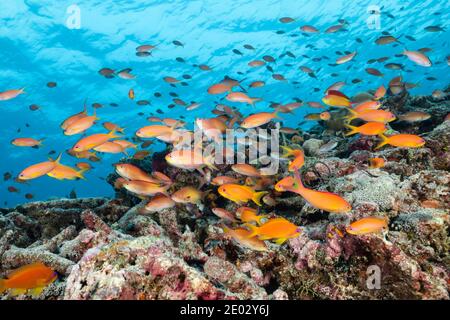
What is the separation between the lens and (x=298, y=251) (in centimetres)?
377

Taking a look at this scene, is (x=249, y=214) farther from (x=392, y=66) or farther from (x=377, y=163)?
(x=392, y=66)

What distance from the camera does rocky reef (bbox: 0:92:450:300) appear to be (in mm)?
2621

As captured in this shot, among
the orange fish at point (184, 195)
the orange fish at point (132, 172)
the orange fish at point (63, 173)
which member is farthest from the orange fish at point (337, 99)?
the orange fish at point (63, 173)

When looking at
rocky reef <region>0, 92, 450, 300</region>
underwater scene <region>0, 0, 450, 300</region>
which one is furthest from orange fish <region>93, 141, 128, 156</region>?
rocky reef <region>0, 92, 450, 300</region>

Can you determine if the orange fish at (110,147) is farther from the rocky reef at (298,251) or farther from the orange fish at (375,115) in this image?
the orange fish at (375,115)

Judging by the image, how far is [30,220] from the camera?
20.3 ft

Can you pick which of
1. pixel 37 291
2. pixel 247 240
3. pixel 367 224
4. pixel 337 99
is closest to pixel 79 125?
pixel 37 291

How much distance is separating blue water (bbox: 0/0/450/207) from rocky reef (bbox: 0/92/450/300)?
14892 millimetres

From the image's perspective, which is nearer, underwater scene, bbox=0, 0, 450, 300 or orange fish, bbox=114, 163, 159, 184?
underwater scene, bbox=0, 0, 450, 300

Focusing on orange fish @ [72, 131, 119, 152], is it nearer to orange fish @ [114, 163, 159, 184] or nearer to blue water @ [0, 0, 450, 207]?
orange fish @ [114, 163, 159, 184]

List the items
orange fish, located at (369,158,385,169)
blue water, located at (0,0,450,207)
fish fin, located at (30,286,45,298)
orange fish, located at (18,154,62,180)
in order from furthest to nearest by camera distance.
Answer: blue water, located at (0,0,450,207) → orange fish, located at (369,158,385,169) → orange fish, located at (18,154,62,180) → fish fin, located at (30,286,45,298)

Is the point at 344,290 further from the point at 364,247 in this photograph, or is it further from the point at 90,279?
the point at 90,279

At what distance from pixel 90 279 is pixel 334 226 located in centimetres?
266
